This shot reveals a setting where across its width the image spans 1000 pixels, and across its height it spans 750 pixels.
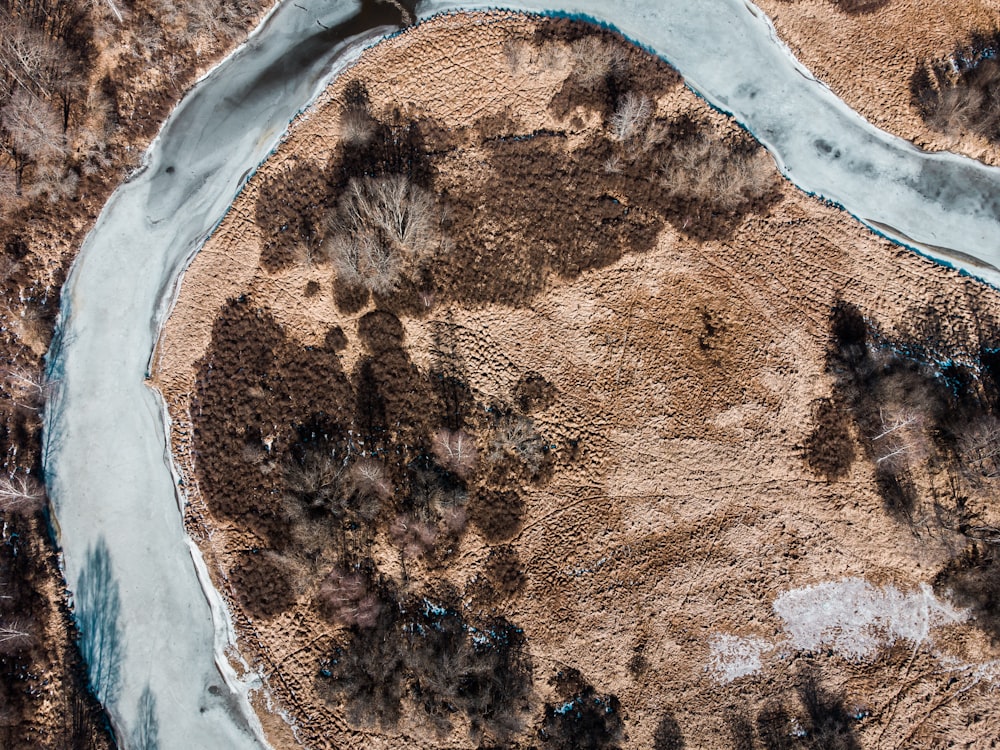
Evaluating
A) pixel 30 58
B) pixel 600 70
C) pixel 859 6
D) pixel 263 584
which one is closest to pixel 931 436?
pixel 859 6

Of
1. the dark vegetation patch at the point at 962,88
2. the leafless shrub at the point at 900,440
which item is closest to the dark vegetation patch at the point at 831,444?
the leafless shrub at the point at 900,440

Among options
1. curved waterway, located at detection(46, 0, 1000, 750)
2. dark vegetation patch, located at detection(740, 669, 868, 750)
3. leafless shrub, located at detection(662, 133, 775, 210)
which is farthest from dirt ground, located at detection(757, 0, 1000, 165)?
dark vegetation patch, located at detection(740, 669, 868, 750)

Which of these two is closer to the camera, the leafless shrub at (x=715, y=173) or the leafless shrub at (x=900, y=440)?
the leafless shrub at (x=900, y=440)

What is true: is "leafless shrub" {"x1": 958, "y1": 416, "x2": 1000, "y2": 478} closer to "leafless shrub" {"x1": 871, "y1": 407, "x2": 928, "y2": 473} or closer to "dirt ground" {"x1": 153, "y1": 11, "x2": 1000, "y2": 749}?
"dirt ground" {"x1": 153, "y1": 11, "x2": 1000, "y2": 749}

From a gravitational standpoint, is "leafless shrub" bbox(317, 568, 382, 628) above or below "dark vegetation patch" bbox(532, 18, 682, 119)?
below

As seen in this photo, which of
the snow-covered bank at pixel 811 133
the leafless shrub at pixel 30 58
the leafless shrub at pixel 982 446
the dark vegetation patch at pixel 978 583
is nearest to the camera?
the dark vegetation patch at pixel 978 583

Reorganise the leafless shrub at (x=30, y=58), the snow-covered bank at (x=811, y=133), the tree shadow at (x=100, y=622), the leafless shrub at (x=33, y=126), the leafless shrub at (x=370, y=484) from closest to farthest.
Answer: the leafless shrub at (x=370, y=484)
the tree shadow at (x=100, y=622)
the leafless shrub at (x=30, y=58)
the leafless shrub at (x=33, y=126)
the snow-covered bank at (x=811, y=133)

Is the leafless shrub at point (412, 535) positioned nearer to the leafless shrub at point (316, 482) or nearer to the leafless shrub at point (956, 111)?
the leafless shrub at point (316, 482)
